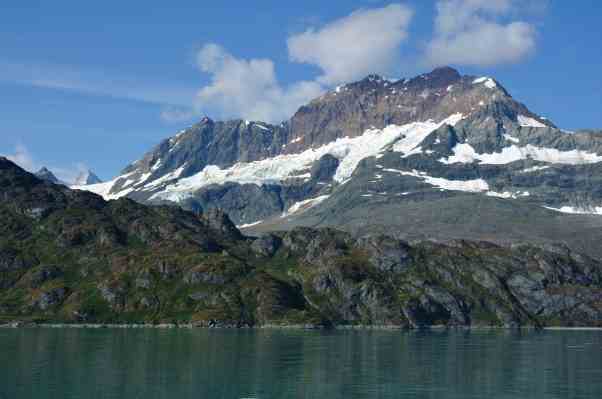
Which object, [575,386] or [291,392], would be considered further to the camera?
[575,386]

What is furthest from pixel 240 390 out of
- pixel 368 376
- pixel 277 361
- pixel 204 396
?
pixel 277 361

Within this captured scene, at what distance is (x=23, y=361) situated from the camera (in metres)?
182

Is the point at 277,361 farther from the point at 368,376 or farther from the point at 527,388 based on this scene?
the point at 527,388

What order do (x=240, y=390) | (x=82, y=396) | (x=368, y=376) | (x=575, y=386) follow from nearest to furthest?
A: (x=82, y=396) → (x=240, y=390) → (x=575, y=386) → (x=368, y=376)

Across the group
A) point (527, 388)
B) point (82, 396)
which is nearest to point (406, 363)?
point (527, 388)

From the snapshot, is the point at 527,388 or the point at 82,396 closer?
the point at 82,396

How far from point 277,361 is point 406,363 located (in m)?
30.2

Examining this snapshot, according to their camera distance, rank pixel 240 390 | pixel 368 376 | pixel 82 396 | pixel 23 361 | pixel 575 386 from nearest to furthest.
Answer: pixel 82 396 < pixel 240 390 < pixel 575 386 < pixel 368 376 < pixel 23 361

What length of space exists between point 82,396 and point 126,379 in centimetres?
2174

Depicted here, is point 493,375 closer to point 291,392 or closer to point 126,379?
point 291,392

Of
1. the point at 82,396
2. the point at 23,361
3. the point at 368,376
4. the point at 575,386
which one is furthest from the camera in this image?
the point at 23,361

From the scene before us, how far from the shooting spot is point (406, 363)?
191 metres

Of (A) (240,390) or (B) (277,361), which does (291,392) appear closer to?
(A) (240,390)

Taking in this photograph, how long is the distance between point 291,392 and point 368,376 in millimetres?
27813
